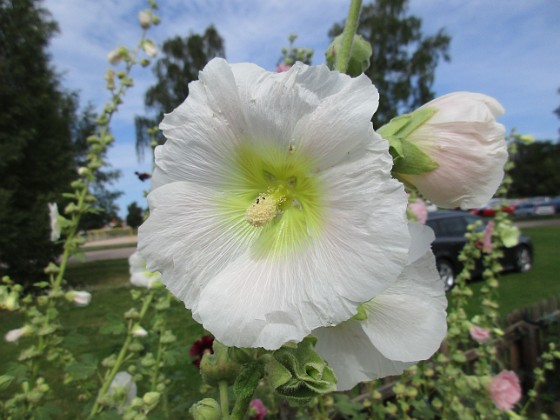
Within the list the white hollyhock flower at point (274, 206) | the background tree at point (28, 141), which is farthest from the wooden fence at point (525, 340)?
Result: the background tree at point (28, 141)

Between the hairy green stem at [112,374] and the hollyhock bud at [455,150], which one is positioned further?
the hairy green stem at [112,374]

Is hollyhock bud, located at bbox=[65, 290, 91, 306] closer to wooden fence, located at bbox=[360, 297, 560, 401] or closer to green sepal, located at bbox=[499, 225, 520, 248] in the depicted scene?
green sepal, located at bbox=[499, 225, 520, 248]

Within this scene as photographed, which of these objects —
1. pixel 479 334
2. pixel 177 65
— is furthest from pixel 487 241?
pixel 177 65

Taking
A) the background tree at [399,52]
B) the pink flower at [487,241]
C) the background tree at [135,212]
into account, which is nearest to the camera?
→ the pink flower at [487,241]

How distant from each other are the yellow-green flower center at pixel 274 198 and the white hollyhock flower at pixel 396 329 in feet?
0.58

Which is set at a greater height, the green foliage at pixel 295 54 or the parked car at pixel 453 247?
the green foliage at pixel 295 54

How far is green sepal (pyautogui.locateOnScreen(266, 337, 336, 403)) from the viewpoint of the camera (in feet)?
1.92

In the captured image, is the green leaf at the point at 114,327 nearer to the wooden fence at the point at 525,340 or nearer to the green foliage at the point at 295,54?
the green foliage at the point at 295,54

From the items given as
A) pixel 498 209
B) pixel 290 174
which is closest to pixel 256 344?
pixel 290 174

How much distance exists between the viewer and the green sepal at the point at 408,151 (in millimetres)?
626

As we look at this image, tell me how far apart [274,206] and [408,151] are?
20 cm

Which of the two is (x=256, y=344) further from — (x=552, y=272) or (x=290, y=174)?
(x=552, y=272)

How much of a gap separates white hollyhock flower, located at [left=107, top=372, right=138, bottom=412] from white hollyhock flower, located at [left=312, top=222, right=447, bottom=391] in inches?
36.2

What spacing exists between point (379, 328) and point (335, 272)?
0.24 m
